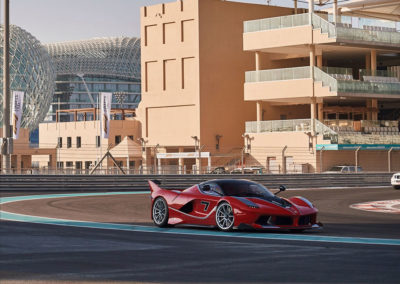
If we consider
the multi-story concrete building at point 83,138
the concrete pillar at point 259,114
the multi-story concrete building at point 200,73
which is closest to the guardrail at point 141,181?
the concrete pillar at point 259,114

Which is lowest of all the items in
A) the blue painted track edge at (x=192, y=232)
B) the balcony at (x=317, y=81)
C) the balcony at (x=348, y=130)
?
the blue painted track edge at (x=192, y=232)

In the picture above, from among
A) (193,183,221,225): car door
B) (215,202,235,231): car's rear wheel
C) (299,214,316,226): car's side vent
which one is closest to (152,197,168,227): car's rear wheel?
(193,183,221,225): car door

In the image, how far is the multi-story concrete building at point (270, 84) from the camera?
6112 cm

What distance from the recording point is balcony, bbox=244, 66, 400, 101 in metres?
60.9

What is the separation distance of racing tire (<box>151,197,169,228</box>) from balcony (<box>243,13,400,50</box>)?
4306cm

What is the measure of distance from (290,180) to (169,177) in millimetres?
6976

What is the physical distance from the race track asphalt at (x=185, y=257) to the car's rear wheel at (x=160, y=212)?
1631 mm

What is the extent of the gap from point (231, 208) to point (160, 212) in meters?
2.20

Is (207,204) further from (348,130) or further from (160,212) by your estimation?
(348,130)

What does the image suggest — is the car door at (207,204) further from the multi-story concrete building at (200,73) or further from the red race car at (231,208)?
the multi-story concrete building at (200,73)

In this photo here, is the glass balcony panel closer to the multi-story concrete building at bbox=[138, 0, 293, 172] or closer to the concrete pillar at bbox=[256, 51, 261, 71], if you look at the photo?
the concrete pillar at bbox=[256, 51, 261, 71]

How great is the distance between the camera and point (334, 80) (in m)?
60.5

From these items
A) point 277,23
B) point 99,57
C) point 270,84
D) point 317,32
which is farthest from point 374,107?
point 99,57

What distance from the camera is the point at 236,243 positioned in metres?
14.8
